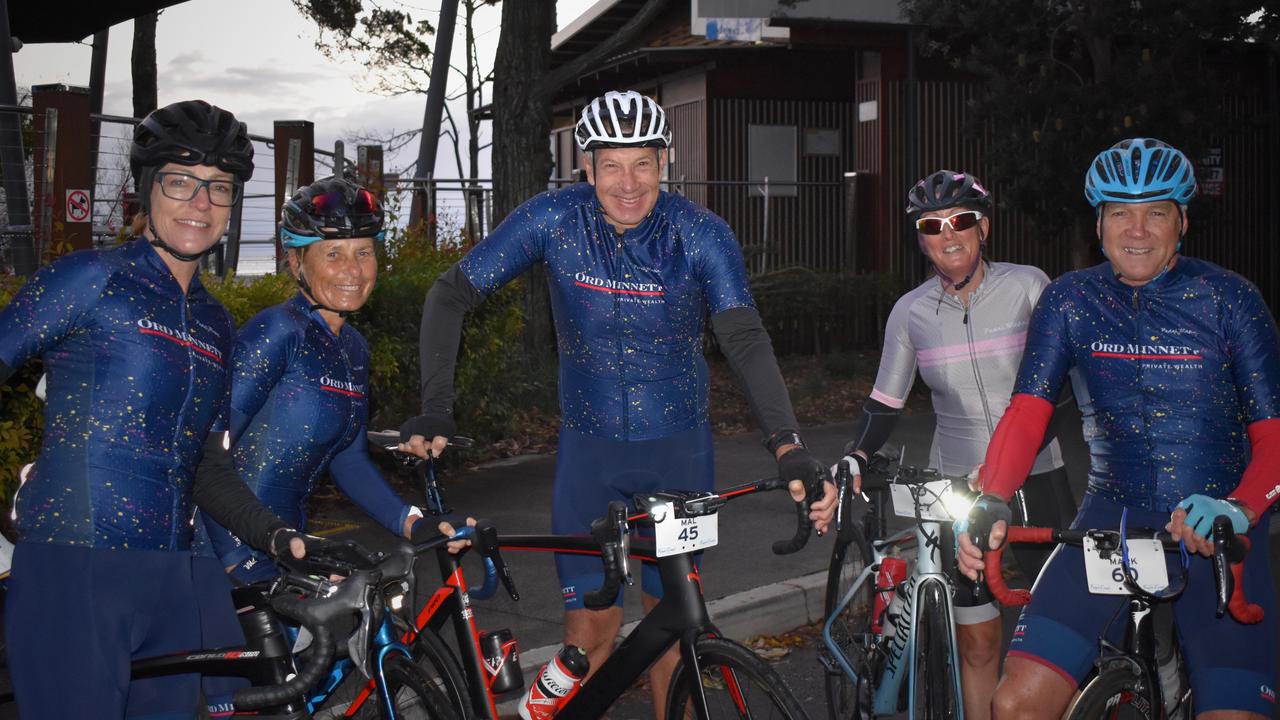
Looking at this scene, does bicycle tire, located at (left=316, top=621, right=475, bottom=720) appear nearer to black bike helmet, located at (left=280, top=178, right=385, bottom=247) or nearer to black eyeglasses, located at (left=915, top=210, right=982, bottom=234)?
black bike helmet, located at (left=280, top=178, right=385, bottom=247)

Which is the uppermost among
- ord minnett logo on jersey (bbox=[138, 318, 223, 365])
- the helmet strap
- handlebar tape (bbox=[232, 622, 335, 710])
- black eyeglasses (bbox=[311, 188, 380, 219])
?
black eyeglasses (bbox=[311, 188, 380, 219])

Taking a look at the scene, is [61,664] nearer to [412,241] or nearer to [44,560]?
[44,560]

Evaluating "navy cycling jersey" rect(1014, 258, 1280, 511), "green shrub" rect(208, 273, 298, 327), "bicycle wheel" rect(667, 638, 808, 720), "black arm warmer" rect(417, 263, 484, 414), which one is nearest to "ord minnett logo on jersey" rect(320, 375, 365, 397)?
"black arm warmer" rect(417, 263, 484, 414)

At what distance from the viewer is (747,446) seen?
11.6m

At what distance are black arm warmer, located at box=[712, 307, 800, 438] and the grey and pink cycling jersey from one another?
3.45 ft

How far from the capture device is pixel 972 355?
4824 millimetres

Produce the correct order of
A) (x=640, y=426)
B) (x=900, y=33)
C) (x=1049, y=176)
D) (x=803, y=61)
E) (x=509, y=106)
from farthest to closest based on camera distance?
(x=803, y=61) → (x=900, y=33) → (x=1049, y=176) → (x=509, y=106) → (x=640, y=426)

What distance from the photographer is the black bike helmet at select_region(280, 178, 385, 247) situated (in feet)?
13.1

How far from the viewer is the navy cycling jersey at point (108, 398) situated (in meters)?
3.03

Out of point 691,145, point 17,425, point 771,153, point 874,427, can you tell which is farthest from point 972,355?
point 691,145

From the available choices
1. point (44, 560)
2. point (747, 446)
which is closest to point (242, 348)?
point (44, 560)

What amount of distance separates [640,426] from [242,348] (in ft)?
4.45

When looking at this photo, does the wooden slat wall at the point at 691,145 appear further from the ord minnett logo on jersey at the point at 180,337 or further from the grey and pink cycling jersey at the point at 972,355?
the ord minnett logo on jersey at the point at 180,337

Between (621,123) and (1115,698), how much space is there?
2.34 m
